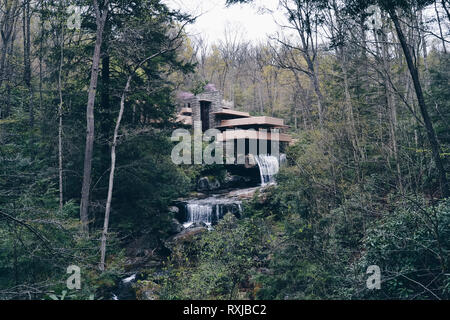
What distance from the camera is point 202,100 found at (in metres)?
22.2

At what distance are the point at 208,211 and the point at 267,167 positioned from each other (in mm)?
6449

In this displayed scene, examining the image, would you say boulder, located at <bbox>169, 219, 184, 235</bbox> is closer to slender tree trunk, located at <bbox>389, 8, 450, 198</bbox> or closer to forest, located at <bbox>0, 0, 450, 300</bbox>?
forest, located at <bbox>0, 0, 450, 300</bbox>

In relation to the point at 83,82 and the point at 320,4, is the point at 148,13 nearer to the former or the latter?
the point at 83,82

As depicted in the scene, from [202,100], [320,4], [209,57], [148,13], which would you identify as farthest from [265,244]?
[209,57]

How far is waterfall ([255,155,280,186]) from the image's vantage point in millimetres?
18328

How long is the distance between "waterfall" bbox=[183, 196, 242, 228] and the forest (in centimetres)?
77

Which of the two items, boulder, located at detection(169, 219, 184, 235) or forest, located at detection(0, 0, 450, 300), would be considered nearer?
forest, located at detection(0, 0, 450, 300)

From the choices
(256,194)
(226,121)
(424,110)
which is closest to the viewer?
(424,110)

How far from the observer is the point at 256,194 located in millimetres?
12133

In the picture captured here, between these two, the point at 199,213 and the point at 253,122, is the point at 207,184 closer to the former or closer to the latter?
the point at 199,213

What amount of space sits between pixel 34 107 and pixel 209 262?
31.2ft

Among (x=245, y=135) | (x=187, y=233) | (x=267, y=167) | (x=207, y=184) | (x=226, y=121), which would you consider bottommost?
(x=187, y=233)

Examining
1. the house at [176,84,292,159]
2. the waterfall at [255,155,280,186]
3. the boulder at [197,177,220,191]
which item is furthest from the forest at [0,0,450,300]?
the house at [176,84,292,159]

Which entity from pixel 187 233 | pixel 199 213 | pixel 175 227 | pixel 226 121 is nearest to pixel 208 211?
pixel 199 213
